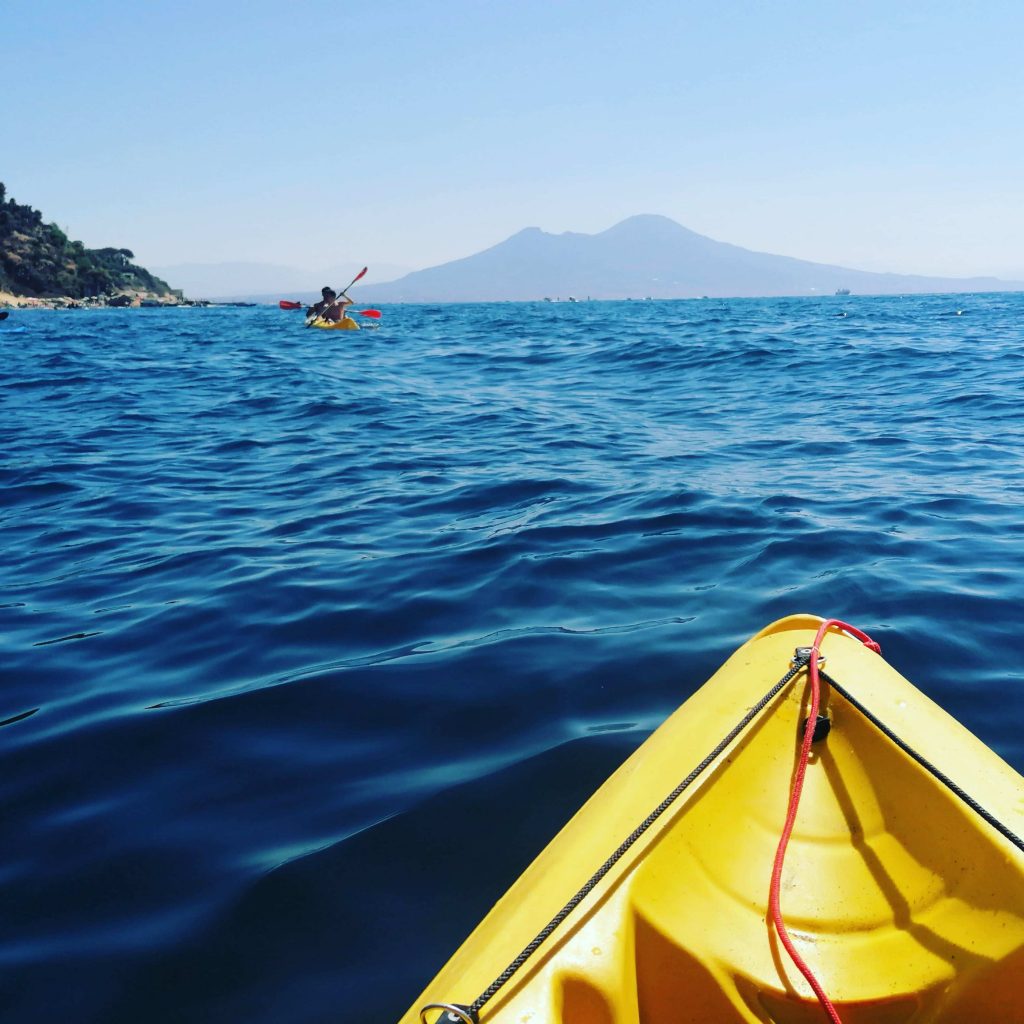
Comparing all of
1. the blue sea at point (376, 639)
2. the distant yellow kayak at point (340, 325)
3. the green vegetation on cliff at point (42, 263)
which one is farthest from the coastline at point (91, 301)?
the blue sea at point (376, 639)

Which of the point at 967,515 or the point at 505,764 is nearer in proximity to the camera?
the point at 505,764

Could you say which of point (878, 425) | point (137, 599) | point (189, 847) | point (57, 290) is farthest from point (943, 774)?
A: point (57, 290)

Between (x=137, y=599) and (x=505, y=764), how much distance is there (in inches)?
125

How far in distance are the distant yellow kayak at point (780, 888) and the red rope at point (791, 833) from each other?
A: 1.7 inches

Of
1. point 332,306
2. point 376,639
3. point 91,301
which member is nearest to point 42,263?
point 91,301

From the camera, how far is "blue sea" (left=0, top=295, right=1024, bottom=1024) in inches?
100

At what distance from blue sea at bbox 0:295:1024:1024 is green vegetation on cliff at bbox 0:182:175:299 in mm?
90832

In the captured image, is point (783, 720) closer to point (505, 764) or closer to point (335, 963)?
point (505, 764)

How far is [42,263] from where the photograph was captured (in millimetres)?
86062

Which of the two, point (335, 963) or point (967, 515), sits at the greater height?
point (967, 515)

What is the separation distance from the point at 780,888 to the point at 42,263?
103348 millimetres

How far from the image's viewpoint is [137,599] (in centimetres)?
518

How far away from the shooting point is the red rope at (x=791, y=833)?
1838 millimetres

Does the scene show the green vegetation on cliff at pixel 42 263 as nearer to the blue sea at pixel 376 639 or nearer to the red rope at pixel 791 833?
the blue sea at pixel 376 639
